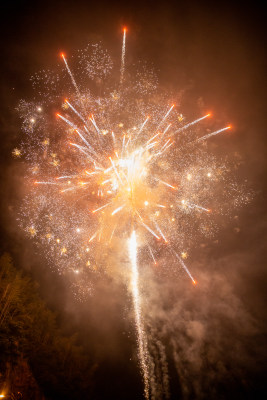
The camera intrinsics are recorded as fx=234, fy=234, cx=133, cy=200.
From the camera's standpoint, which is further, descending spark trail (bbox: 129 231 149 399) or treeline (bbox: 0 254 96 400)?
descending spark trail (bbox: 129 231 149 399)

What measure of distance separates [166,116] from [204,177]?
2712mm

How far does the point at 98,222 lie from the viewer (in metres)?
9.84

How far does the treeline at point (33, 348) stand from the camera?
32.0 feet

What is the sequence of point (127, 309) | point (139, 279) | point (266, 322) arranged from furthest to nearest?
1. point (127, 309)
2. point (139, 279)
3. point (266, 322)

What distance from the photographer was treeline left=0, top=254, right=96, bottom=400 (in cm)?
974

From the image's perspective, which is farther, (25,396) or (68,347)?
(68,347)

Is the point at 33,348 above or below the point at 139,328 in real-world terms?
below

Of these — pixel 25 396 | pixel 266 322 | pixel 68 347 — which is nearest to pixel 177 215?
pixel 266 322

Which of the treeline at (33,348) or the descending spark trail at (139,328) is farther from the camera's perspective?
the descending spark trail at (139,328)

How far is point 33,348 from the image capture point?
11.6m

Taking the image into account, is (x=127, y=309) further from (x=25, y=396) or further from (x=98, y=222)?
(x=98, y=222)

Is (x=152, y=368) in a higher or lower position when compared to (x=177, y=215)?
lower

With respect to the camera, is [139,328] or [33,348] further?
[139,328]

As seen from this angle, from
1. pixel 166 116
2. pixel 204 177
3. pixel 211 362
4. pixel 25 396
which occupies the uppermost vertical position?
pixel 166 116
